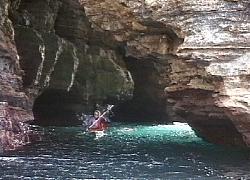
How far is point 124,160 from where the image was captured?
2034 cm

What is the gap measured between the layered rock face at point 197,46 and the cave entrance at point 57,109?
557 inches

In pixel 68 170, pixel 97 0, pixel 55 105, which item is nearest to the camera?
pixel 68 170

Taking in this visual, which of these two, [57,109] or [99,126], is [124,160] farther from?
[57,109]

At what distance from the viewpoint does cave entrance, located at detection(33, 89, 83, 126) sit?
121 feet

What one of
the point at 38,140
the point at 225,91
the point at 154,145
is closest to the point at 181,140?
the point at 154,145

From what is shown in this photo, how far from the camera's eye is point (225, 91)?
60.2 ft

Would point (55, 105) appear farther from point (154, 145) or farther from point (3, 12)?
point (154, 145)

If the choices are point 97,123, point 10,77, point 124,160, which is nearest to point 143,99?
point 97,123

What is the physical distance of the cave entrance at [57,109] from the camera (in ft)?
121

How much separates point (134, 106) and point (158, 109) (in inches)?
80.6

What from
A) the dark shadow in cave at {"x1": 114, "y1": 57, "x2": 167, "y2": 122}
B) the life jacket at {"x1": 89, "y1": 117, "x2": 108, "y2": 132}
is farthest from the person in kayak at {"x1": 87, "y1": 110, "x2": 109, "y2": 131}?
the dark shadow in cave at {"x1": 114, "y1": 57, "x2": 167, "y2": 122}

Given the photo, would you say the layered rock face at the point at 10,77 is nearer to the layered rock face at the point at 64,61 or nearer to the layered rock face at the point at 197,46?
the layered rock face at the point at 64,61

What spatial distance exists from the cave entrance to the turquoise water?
354 inches

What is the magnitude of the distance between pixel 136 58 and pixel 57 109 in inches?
396
